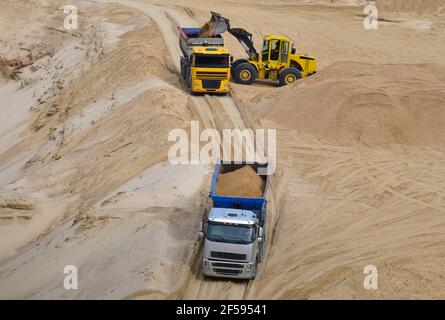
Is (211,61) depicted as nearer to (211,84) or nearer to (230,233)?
(211,84)

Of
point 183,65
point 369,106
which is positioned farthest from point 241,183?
point 183,65

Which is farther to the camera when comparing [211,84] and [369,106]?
[211,84]

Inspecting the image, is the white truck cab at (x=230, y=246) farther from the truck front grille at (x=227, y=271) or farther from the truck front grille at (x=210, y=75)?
the truck front grille at (x=210, y=75)

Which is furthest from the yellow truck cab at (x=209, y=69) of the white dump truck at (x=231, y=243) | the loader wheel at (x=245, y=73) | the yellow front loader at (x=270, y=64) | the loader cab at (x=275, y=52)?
the white dump truck at (x=231, y=243)

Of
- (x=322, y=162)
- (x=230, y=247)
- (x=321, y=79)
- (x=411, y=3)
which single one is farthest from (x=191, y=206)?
(x=411, y=3)
